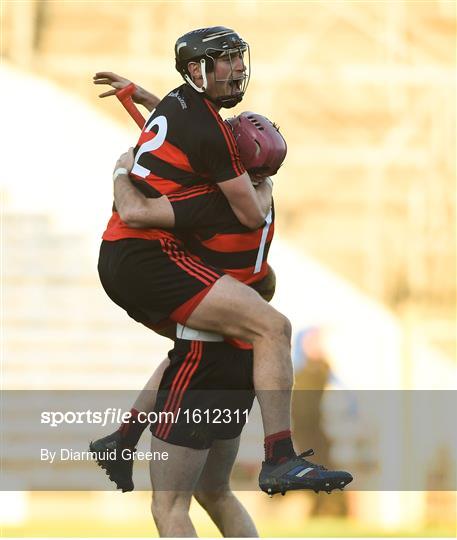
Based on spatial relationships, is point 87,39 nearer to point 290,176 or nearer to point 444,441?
point 290,176

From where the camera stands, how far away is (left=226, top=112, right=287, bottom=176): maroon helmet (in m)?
3.80

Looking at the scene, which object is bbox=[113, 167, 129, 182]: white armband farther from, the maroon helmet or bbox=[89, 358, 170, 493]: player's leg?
bbox=[89, 358, 170, 493]: player's leg

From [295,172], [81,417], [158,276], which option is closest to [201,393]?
[158,276]

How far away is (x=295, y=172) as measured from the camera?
12359mm

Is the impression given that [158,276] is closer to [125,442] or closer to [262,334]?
[262,334]

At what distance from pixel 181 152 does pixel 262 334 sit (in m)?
0.62

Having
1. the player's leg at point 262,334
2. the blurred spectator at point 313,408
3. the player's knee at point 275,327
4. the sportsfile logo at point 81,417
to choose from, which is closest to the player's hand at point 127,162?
the player's leg at point 262,334

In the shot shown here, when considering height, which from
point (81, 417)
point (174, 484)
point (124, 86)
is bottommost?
point (81, 417)

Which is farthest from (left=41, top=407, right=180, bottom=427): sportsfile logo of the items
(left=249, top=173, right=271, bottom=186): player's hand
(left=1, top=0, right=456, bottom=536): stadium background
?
(left=249, top=173, right=271, bottom=186): player's hand

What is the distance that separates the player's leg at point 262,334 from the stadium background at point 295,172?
7.56m

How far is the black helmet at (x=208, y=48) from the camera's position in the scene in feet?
12.5

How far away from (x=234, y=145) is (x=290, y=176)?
865 centimetres

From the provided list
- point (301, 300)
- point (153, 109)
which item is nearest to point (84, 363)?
point (301, 300)

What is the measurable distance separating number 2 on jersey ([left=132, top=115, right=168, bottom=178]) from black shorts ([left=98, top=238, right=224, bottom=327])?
22 cm
